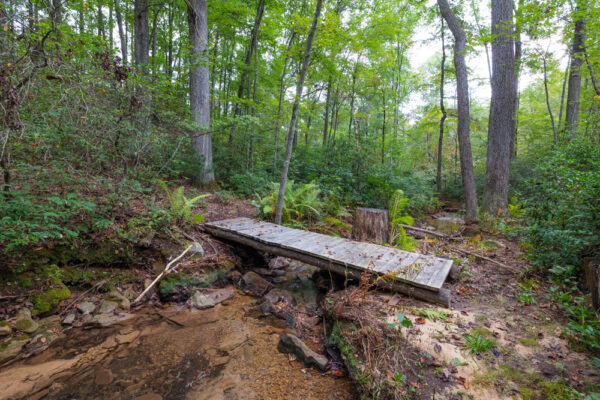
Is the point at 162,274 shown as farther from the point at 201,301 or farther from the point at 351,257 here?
the point at 351,257

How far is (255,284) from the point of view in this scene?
4.78 meters

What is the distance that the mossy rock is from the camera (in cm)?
314

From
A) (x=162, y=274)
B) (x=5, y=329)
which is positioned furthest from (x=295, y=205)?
(x=5, y=329)

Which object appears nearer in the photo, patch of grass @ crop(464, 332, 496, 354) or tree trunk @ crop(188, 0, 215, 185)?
patch of grass @ crop(464, 332, 496, 354)

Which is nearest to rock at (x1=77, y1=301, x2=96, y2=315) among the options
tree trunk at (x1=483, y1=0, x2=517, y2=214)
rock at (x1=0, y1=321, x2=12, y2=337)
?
rock at (x1=0, y1=321, x2=12, y2=337)

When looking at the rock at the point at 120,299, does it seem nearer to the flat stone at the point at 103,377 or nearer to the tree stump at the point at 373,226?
the flat stone at the point at 103,377

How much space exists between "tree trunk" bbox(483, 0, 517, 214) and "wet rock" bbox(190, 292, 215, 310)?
26.9ft

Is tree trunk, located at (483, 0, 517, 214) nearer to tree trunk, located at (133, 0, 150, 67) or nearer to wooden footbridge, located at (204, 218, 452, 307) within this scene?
wooden footbridge, located at (204, 218, 452, 307)

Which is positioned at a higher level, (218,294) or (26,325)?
(26,325)

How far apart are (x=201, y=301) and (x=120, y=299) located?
1100 millimetres

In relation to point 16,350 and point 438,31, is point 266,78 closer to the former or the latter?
point 438,31

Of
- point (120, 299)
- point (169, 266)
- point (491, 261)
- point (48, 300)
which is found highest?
point (491, 261)

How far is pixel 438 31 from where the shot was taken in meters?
12.5

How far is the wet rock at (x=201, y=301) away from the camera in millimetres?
3988
